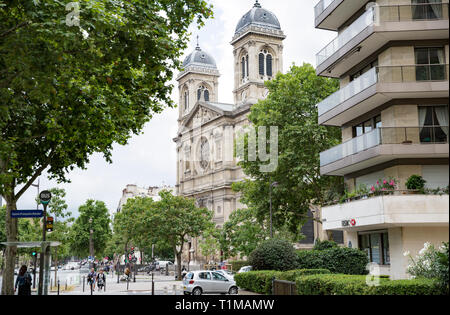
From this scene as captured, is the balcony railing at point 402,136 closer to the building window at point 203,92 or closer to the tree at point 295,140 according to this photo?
the tree at point 295,140

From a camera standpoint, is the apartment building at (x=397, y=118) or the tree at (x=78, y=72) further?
the apartment building at (x=397, y=118)

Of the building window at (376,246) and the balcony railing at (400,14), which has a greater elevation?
the balcony railing at (400,14)

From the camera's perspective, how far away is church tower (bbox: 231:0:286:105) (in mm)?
78500

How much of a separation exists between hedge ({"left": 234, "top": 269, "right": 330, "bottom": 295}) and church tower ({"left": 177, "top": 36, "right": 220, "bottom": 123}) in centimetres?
6758

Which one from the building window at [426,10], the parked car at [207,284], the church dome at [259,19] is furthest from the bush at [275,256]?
the church dome at [259,19]

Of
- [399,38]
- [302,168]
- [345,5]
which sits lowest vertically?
[302,168]

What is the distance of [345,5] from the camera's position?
29266 millimetres

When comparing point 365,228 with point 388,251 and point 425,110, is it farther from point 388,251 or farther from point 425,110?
point 425,110

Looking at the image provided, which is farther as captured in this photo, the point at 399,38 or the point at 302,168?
the point at 302,168

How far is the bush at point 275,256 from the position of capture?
29.7 m

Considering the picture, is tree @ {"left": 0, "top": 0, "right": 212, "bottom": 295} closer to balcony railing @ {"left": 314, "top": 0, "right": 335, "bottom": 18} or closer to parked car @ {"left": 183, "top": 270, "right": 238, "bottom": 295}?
parked car @ {"left": 183, "top": 270, "right": 238, "bottom": 295}

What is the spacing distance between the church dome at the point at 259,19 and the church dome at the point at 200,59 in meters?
16.9
